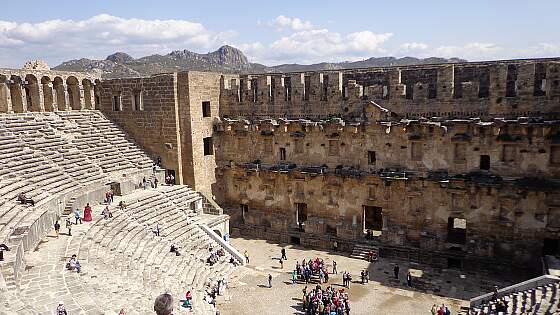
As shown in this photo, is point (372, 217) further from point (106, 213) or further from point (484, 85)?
point (106, 213)

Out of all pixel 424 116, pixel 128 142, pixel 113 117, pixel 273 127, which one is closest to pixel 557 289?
pixel 424 116

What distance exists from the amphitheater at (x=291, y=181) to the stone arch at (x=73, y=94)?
0.08 m

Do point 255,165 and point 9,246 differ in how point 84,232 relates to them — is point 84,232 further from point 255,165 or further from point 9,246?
point 255,165

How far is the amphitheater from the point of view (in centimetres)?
1569

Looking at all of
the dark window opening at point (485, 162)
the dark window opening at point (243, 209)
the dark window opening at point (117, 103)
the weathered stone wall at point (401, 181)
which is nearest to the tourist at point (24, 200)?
the dark window opening at point (117, 103)

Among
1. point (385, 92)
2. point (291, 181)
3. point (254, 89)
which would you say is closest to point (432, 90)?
point (385, 92)

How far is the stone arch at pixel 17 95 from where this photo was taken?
21.4 metres

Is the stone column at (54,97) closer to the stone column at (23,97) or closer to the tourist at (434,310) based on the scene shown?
the stone column at (23,97)

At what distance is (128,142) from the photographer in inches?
989

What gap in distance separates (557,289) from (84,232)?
16.4m

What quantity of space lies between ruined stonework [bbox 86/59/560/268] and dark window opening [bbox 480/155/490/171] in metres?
0.04

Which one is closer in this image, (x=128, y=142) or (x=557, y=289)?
(x=557, y=289)

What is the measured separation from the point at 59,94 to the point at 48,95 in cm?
85

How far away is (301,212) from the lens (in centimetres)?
2420
